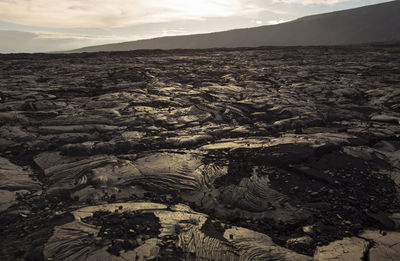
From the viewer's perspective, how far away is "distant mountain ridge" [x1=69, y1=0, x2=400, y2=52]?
1816 inches

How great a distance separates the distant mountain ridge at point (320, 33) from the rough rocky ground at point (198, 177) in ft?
145

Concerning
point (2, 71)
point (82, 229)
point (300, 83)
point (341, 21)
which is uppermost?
point (341, 21)

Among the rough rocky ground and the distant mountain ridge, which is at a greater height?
the distant mountain ridge

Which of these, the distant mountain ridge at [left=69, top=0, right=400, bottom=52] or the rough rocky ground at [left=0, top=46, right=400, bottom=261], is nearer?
the rough rocky ground at [left=0, top=46, right=400, bottom=261]

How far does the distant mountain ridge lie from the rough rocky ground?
44.3 m

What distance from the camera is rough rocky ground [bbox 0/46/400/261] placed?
73.5 inches

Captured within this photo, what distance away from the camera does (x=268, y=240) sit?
1945mm

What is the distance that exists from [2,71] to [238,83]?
295 inches

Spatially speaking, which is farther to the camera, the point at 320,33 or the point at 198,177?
the point at 320,33

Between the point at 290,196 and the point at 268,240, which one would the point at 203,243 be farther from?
the point at 290,196

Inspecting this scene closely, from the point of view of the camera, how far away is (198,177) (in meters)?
2.73

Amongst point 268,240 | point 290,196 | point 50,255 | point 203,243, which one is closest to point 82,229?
point 50,255

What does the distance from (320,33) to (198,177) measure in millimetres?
63779

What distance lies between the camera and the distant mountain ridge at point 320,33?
1816 inches
